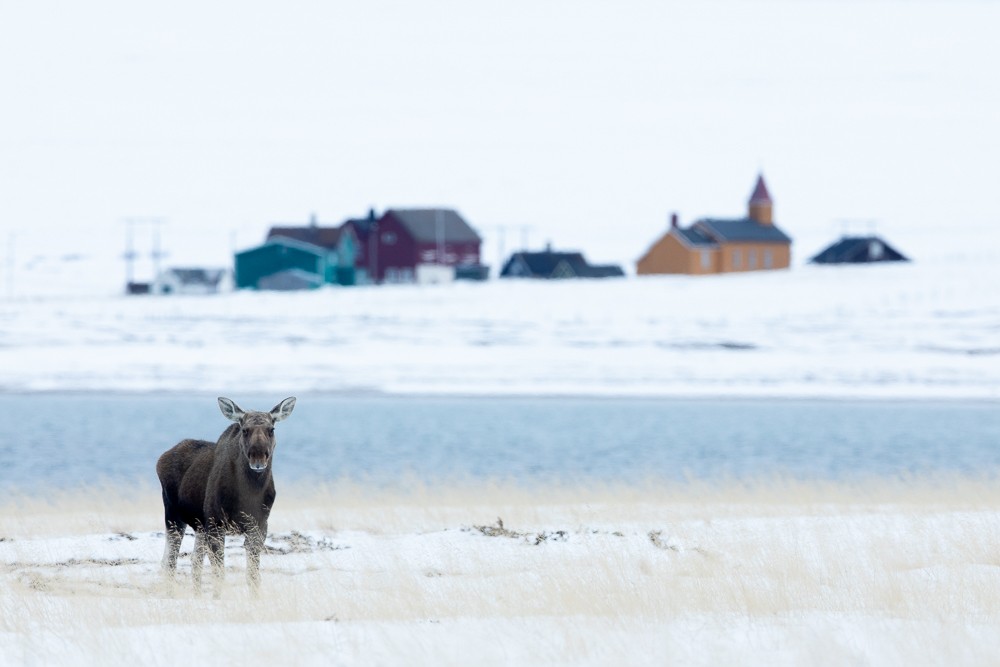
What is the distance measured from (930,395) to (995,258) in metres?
48.1

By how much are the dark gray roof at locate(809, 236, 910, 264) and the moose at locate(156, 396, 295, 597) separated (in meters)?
88.8

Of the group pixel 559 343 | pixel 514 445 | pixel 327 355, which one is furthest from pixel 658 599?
pixel 559 343

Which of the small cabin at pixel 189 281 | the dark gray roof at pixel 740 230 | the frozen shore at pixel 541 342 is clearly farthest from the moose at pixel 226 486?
the small cabin at pixel 189 281

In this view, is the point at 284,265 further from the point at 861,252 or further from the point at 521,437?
the point at 521,437

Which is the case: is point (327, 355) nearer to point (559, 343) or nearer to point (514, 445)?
point (559, 343)

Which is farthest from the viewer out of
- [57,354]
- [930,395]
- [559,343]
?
[559,343]

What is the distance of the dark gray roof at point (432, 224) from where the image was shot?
89438mm

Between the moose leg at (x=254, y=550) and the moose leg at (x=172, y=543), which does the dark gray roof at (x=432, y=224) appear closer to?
the moose leg at (x=172, y=543)

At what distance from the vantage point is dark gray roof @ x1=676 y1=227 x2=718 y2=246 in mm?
87500

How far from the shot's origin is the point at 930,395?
124ft

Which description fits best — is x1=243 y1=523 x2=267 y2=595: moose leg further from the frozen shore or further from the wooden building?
the wooden building

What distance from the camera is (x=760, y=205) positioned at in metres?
92.9

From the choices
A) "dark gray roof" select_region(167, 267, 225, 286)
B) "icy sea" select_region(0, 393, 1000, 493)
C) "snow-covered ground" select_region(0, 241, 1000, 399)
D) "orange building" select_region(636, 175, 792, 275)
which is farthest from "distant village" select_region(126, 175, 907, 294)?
"icy sea" select_region(0, 393, 1000, 493)

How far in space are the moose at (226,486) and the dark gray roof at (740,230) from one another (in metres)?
79.9
